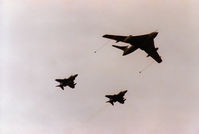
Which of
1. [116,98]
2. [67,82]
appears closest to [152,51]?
[116,98]

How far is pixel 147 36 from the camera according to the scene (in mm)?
72312

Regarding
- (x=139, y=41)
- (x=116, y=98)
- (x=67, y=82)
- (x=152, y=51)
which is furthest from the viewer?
(x=67, y=82)

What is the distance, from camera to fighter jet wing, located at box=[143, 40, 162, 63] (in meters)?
74.3

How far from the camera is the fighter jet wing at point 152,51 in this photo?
7432 cm

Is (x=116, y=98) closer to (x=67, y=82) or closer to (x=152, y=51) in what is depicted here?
(x=67, y=82)

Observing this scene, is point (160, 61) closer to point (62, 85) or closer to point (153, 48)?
point (153, 48)

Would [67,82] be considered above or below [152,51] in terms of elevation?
above

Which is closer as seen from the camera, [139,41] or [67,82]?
[139,41]

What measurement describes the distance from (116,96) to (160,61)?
9.58 m

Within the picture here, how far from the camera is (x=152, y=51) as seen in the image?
75750 millimetres

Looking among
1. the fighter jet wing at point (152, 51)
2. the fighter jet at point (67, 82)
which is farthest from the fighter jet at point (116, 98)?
the fighter jet wing at point (152, 51)

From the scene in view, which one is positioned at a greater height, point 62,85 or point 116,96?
point 62,85

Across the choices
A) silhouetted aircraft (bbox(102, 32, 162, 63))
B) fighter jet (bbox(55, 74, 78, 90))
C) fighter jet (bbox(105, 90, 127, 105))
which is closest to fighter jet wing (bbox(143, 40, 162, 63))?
silhouetted aircraft (bbox(102, 32, 162, 63))

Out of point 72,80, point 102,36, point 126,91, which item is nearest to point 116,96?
point 126,91
